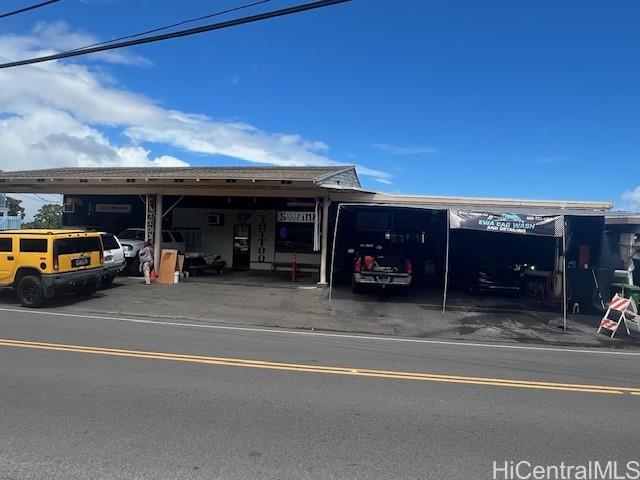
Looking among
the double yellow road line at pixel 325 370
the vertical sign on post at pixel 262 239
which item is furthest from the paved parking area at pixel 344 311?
the vertical sign on post at pixel 262 239

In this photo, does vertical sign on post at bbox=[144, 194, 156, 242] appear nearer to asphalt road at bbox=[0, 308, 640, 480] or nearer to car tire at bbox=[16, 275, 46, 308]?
car tire at bbox=[16, 275, 46, 308]

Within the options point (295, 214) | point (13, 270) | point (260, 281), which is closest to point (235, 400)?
point (13, 270)

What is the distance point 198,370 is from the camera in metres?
6.87

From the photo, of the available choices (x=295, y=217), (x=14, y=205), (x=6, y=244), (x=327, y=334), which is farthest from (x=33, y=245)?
(x=14, y=205)

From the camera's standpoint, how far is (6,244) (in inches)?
534

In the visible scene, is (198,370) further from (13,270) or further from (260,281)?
(260,281)

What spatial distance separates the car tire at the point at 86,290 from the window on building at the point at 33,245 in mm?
1999

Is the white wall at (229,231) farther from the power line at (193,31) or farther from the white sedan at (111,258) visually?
the power line at (193,31)

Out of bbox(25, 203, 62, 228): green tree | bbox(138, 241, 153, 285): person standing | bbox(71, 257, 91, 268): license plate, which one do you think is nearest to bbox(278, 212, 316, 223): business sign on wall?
bbox(138, 241, 153, 285): person standing

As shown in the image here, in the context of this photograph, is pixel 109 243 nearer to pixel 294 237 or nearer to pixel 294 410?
pixel 294 237

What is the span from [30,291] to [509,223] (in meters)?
12.4

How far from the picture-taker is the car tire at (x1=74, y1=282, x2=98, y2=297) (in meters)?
15.1

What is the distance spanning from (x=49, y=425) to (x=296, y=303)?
1032cm

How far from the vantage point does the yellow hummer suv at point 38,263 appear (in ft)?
43.0
